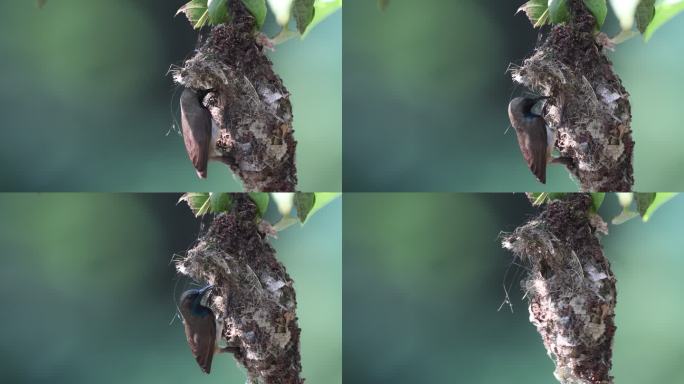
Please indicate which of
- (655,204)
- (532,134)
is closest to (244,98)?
Answer: (532,134)

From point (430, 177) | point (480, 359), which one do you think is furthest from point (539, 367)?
point (430, 177)

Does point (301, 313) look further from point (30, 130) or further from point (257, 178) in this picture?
point (30, 130)

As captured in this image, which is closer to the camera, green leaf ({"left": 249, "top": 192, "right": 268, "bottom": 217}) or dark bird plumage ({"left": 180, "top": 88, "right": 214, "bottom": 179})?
dark bird plumage ({"left": 180, "top": 88, "right": 214, "bottom": 179})

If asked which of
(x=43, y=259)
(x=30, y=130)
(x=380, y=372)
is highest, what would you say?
(x=30, y=130)

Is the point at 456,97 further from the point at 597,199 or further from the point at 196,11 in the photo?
the point at 196,11

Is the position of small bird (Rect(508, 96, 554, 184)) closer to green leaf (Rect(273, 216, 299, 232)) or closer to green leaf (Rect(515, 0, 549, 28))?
green leaf (Rect(515, 0, 549, 28))

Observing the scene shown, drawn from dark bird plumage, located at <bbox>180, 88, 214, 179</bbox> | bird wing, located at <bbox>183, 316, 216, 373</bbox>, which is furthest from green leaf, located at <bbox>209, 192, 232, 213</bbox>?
bird wing, located at <bbox>183, 316, 216, 373</bbox>
